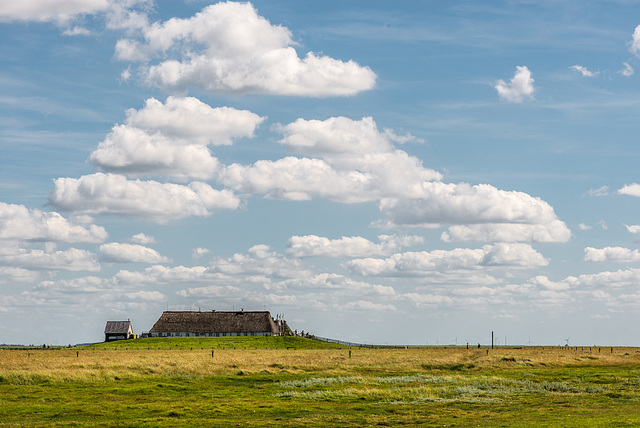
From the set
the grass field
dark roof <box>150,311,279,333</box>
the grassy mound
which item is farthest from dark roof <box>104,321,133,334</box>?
the grass field

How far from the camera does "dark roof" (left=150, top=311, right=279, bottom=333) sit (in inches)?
6644

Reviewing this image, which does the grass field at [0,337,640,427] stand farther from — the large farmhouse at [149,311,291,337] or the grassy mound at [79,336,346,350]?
the large farmhouse at [149,311,291,337]

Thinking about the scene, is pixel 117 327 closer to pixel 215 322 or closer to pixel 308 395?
pixel 215 322

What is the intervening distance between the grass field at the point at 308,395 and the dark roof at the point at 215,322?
313 ft

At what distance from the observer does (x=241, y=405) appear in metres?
41.4

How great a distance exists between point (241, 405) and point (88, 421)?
9675mm

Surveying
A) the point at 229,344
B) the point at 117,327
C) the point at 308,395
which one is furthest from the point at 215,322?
the point at 308,395

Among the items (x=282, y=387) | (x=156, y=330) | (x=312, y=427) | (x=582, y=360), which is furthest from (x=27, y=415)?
(x=156, y=330)

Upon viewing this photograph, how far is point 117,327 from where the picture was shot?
6964 inches

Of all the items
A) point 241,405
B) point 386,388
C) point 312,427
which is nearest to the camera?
point 312,427

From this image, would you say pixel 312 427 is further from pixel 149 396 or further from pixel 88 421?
pixel 149 396

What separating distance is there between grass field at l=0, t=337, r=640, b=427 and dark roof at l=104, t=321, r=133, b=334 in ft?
361

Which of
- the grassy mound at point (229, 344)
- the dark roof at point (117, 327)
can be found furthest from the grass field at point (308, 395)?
the dark roof at point (117, 327)

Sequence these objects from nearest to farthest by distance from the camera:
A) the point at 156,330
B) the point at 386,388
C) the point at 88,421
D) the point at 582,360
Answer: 1. the point at 88,421
2. the point at 386,388
3. the point at 582,360
4. the point at 156,330
